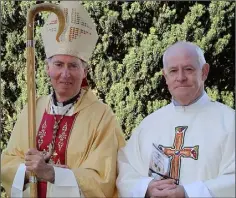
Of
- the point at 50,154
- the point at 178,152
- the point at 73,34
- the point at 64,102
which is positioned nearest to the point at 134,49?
the point at 73,34

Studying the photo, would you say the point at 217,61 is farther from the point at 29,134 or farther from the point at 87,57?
the point at 29,134

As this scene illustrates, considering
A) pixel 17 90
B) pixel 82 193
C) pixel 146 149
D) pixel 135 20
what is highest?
pixel 135 20

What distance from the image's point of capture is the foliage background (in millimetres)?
7703

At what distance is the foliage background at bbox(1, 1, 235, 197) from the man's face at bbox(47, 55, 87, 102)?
10.5 ft

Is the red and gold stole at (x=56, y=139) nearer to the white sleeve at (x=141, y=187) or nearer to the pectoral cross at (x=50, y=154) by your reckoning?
the pectoral cross at (x=50, y=154)

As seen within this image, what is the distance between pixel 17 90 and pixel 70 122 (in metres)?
3.81

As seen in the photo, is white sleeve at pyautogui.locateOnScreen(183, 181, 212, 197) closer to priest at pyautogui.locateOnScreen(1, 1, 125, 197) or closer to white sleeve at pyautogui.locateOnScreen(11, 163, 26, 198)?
priest at pyautogui.locateOnScreen(1, 1, 125, 197)

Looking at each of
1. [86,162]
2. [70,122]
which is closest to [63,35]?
[70,122]

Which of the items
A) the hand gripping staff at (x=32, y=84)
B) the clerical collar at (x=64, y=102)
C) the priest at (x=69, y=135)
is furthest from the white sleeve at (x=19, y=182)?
the clerical collar at (x=64, y=102)

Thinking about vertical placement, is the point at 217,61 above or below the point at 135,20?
below

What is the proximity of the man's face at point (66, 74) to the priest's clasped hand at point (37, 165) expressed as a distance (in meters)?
0.51

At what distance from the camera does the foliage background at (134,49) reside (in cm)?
770

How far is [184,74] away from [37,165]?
1157 millimetres

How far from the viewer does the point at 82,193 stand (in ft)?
13.5
